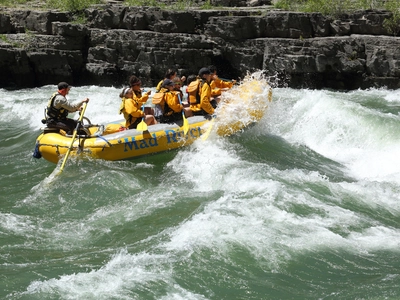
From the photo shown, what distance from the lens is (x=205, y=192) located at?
696 centimetres

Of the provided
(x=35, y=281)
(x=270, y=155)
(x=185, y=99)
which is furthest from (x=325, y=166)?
(x=35, y=281)

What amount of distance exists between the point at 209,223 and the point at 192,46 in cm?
1233

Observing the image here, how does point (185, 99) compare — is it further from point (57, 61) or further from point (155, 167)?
point (57, 61)

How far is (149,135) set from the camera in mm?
8461

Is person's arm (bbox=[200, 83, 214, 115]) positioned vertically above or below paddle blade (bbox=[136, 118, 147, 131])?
above

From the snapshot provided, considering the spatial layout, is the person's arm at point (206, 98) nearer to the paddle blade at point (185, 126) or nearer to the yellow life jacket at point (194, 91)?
the yellow life jacket at point (194, 91)

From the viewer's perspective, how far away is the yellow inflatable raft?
27.3ft

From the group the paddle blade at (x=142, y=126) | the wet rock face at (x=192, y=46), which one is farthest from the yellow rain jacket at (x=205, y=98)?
the wet rock face at (x=192, y=46)

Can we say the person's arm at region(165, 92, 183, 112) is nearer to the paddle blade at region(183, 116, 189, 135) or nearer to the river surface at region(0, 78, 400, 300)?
the paddle blade at region(183, 116, 189, 135)

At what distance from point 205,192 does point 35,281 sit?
285 cm

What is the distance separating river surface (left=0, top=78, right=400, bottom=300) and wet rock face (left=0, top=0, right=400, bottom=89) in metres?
6.05

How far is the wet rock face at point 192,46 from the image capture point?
15.7 meters

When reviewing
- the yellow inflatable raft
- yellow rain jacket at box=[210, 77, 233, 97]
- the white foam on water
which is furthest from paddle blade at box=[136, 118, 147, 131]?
the white foam on water

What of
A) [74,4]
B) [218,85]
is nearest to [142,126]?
[218,85]
